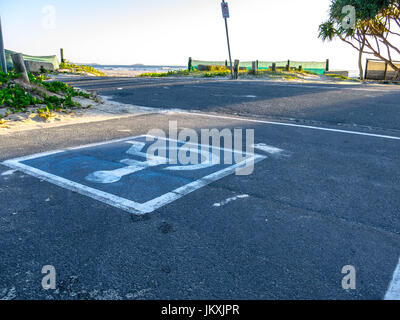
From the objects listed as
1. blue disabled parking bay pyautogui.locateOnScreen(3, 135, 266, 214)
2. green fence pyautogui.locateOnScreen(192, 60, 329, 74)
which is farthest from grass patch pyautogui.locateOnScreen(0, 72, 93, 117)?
green fence pyautogui.locateOnScreen(192, 60, 329, 74)

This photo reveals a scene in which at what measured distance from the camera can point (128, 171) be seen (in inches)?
147

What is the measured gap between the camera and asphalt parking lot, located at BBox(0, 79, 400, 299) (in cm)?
187

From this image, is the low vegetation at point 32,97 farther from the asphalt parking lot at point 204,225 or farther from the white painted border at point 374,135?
the white painted border at point 374,135

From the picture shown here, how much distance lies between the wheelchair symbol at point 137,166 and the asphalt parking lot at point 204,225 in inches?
3.9

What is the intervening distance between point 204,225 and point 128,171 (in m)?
1.54

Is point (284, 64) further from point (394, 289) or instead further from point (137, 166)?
point (394, 289)

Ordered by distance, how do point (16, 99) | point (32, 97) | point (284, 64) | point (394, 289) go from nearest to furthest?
point (394, 289) < point (16, 99) < point (32, 97) < point (284, 64)

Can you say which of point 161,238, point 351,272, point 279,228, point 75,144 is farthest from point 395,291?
point 75,144

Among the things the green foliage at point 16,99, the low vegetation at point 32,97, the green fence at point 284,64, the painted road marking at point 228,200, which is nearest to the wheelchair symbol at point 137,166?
the painted road marking at point 228,200

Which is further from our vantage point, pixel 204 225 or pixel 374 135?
pixel 374 135

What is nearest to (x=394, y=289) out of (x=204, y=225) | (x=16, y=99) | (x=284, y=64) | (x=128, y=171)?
(x=204, y=225)

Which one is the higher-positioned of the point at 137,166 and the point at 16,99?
the point at 16,99

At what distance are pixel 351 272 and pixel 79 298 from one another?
1590mm
